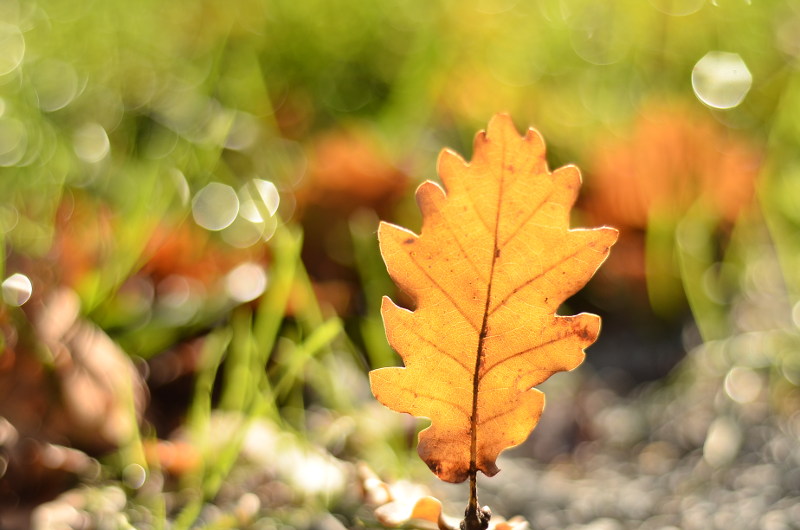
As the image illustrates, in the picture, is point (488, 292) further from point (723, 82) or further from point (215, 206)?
point (723, 82)

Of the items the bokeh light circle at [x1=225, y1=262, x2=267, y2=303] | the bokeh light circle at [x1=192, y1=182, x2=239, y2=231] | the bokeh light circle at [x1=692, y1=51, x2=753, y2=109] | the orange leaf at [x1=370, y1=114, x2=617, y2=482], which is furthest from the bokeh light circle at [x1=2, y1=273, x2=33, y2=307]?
the bokeh light circle at [x1=692, y1=51, x2=753, y2=109]

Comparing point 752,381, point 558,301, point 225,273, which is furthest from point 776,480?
point 225,273

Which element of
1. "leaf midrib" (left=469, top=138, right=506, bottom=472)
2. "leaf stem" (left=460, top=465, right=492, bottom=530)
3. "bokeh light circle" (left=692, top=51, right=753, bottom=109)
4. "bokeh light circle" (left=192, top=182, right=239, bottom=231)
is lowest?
"bokeh light circle" (left=192, top=182, right=239, bottom=231)

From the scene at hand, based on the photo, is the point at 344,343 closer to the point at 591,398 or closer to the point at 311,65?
the point at 591,398

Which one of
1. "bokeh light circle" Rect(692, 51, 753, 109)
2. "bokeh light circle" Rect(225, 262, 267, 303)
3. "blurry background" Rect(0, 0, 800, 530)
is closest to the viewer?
"blurry background" Rect(0, 0, 800, 530)

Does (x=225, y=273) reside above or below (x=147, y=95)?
above

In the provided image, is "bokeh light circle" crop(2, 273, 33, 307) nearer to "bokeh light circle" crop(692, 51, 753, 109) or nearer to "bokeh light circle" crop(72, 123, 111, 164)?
"bokeh light circle" crop(72, 123, 111, 164)
